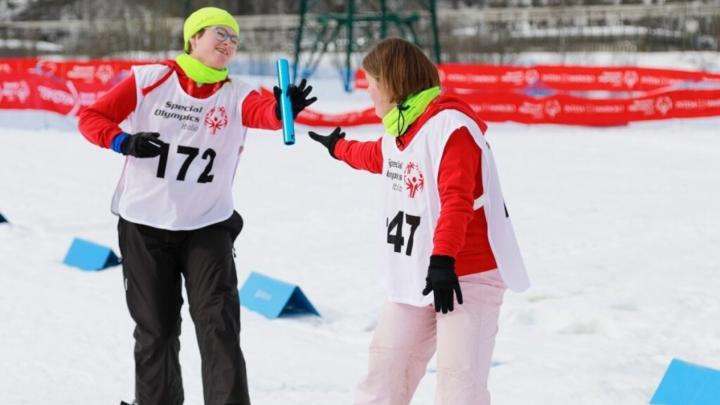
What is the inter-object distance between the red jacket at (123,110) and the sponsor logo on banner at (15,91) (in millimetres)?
17208

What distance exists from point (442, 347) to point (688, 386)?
5.02 feet

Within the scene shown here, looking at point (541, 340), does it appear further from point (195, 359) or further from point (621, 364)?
point (195, 359)

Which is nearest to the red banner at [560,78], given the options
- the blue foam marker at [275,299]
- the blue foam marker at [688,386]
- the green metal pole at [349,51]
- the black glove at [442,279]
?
the green metal pole at [349,51]

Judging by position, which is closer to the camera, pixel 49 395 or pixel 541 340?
pixel 49 395

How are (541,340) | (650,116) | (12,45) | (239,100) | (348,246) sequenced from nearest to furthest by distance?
(239,100) → (541,340) → (348,246) → (650,116) → (12,45)

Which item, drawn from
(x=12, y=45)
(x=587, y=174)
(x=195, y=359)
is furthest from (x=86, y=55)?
(x=195, y=359)

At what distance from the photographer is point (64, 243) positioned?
8.52 m

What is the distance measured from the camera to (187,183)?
382 centimetres

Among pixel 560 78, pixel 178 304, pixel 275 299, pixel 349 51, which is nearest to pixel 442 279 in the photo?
pixel 178 304

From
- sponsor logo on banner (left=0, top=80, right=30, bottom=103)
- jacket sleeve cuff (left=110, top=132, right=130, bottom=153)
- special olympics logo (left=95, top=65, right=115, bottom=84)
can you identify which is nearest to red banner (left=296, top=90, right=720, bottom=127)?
special olympics logo (left=95, top=65, right=115, bottom=84)

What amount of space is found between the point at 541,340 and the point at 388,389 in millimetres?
2501

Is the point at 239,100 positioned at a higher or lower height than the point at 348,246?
higher

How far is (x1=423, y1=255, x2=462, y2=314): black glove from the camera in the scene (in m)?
3.04

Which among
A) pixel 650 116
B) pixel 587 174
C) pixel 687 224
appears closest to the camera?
pixel 687 224
